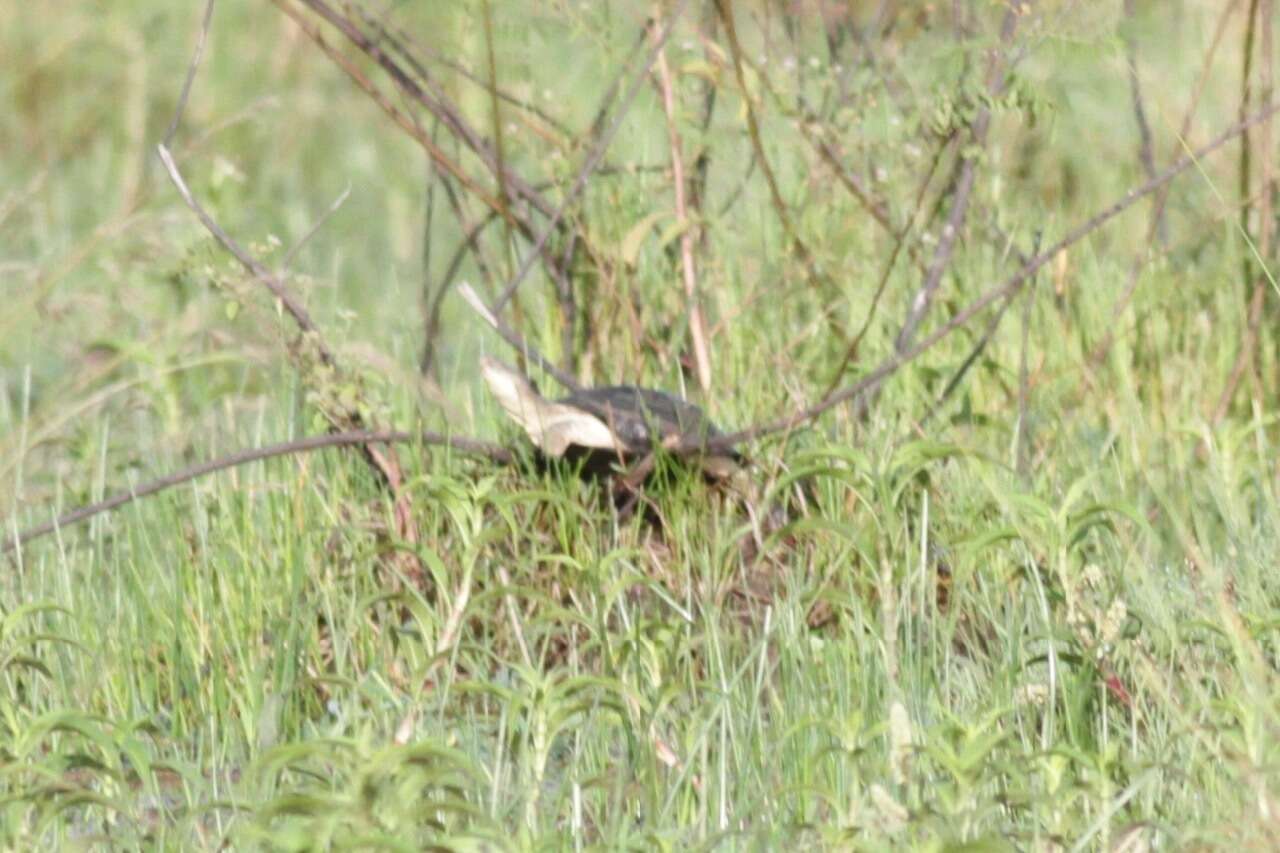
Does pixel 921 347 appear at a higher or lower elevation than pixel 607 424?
higher

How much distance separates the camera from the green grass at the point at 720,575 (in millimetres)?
2023

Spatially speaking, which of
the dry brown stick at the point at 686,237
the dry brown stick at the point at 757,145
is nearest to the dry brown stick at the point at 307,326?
the dry brown stick at the point at 686,237

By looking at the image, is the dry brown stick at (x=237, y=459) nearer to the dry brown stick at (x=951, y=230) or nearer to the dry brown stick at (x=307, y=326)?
the dry brown stick at (x=307, y=326)

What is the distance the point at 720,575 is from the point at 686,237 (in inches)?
29.6

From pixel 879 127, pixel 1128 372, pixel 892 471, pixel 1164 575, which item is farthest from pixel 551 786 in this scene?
pixel 879 127

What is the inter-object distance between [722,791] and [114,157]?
16.8 feet

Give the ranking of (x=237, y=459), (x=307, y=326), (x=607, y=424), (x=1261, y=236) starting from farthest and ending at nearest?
(x=1261, y=236), (x=307, y=326), (x=607, y=424), (x=237, y=459)

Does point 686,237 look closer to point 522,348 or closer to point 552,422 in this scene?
point 522,348

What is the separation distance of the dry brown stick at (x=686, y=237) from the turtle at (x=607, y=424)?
13.6 inches

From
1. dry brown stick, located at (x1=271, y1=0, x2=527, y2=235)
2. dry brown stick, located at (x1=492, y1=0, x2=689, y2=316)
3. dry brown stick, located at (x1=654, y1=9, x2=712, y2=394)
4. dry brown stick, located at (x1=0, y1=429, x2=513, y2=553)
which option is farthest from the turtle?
dry brown stick, located at (x1=271, y1=0, x2=527, y2=235)

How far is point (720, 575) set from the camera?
2.80 metres

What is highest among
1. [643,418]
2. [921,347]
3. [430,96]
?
[430,96]

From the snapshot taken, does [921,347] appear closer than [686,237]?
Yes

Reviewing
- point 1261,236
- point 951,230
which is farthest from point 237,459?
point 1261,236
